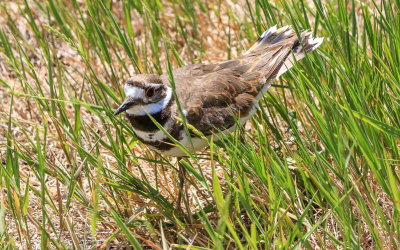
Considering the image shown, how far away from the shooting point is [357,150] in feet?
10.1

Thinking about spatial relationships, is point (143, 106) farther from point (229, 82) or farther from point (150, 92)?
point (229, 82)

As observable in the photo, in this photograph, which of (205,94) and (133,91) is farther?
(205,94)

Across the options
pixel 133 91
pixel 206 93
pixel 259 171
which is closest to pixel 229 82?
pixel 206 93

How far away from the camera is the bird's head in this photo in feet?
11.4

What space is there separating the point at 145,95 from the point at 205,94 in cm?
43

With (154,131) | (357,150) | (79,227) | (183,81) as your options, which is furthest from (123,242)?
(357,150)

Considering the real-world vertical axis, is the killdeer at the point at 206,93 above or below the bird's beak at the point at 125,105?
below

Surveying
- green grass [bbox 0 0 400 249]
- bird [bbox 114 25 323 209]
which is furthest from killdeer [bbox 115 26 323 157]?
green grass [bbox 0 0 400 249]

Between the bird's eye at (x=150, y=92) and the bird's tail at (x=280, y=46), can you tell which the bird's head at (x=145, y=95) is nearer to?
the bird's eye at (x=150, y=92)

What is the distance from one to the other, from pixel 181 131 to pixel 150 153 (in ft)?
2.03

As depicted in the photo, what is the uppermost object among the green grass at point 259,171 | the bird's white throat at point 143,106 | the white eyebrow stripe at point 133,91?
the white eyebrow stripe at point 133,91

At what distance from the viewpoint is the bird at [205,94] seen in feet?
11.4

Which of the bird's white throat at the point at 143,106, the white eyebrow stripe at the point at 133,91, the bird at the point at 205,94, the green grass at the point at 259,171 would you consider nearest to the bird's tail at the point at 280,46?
the bird at the point at 205,94

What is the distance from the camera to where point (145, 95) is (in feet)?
11.6
